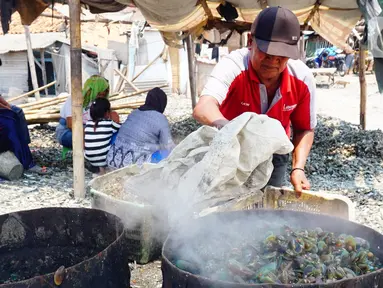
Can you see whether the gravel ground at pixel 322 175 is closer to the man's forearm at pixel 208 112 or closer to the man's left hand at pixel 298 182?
the man's left hand at pixel 298 182

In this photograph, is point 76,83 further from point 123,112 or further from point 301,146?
point 123,112

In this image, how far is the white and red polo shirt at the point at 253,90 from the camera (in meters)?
2.94

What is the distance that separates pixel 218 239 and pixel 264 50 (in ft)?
3.86

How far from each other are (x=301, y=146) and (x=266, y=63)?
2.55ft

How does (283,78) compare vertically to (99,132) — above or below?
above

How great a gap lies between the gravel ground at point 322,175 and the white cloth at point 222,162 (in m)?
1.12

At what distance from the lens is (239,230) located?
7.30 ft

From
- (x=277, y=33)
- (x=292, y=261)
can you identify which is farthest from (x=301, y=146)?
(x=292, y=261)

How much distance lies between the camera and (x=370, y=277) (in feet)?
5.30

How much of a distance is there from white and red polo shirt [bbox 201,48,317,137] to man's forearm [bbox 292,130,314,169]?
15cm

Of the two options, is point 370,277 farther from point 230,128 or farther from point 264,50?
point 264,50

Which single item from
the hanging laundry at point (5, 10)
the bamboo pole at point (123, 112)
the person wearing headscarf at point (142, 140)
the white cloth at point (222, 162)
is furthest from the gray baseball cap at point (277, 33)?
the bamboo pole at point (123, 112)

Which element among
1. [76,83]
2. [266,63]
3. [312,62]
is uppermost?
[266,63]

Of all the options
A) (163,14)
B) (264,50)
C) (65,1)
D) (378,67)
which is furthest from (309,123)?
(65,1)
